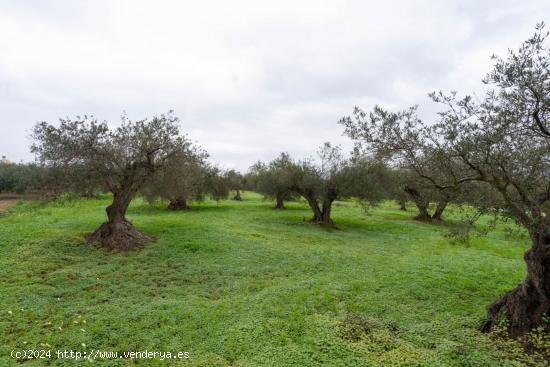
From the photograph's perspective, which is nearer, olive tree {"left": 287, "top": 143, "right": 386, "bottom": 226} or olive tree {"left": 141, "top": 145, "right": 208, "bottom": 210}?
olive tree {"left": 141, "top": 145, "right": 208, "bottom": 210}

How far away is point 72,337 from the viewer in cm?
785

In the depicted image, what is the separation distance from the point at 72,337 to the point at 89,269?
5.69m

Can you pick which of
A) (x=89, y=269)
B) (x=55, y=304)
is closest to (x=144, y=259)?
(x=89, y=269)

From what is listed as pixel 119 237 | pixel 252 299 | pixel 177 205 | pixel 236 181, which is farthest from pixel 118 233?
pixel 236 181

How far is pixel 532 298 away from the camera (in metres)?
7.78

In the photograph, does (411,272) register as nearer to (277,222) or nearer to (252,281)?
(252,281)

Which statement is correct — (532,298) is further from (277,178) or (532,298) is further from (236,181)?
(236,181)

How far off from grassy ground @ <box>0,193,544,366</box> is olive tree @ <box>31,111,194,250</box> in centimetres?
148

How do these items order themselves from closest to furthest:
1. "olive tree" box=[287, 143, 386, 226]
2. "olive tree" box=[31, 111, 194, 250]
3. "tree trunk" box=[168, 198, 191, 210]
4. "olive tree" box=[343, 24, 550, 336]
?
"olive tree" box=[343, 24, 550, 336]
"olive tree" box=[31, 111, 194, 250]
"olive tree" box=[287, 143, 386, 226]
"tree trunk" box=[168, 198, 191, 210]

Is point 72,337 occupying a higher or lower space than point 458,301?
lower

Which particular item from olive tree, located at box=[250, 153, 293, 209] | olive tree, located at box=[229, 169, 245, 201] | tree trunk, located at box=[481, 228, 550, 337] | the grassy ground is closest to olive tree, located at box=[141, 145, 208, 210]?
the grassy ground

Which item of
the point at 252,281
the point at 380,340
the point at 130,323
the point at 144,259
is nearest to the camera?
the point at 380,340

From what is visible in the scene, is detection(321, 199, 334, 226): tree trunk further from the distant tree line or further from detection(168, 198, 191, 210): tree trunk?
detection(168, 198, 191, 210): tree trunk

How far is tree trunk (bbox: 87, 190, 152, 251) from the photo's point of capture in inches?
634
